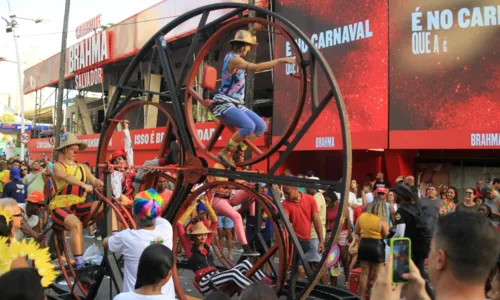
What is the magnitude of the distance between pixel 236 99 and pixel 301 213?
8.36 ft

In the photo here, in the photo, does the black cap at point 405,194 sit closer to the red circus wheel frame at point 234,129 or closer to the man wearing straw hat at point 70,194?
the red circus wheel frame at point 234,129

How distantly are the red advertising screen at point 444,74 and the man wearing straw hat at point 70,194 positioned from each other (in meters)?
9.42

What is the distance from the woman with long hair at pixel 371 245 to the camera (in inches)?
274

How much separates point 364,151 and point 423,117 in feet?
9.82

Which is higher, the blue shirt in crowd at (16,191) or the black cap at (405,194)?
the black cap at (405,194)

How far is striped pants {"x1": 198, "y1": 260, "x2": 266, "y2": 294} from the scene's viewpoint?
5410mm

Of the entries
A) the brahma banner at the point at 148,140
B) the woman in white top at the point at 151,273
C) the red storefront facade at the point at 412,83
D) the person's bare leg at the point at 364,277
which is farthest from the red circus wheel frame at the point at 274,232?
the brahma banner at the point at 148,140

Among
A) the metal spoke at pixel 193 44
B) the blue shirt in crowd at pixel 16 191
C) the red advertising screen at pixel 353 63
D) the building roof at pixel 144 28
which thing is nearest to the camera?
the metal spoke at pixel 193 44

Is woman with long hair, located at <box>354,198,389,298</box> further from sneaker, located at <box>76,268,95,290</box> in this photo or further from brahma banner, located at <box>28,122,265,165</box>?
brahma banner, located at <box>28,122,265,165</box>

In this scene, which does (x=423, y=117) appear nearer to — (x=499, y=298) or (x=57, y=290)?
(x=57, y=290)

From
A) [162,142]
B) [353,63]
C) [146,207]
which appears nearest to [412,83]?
[353,63]

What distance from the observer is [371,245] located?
22.9 feet

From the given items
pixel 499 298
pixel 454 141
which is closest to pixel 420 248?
pixel 499 298

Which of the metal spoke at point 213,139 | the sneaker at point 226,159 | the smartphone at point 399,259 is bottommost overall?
the smartphone at point 399,259
